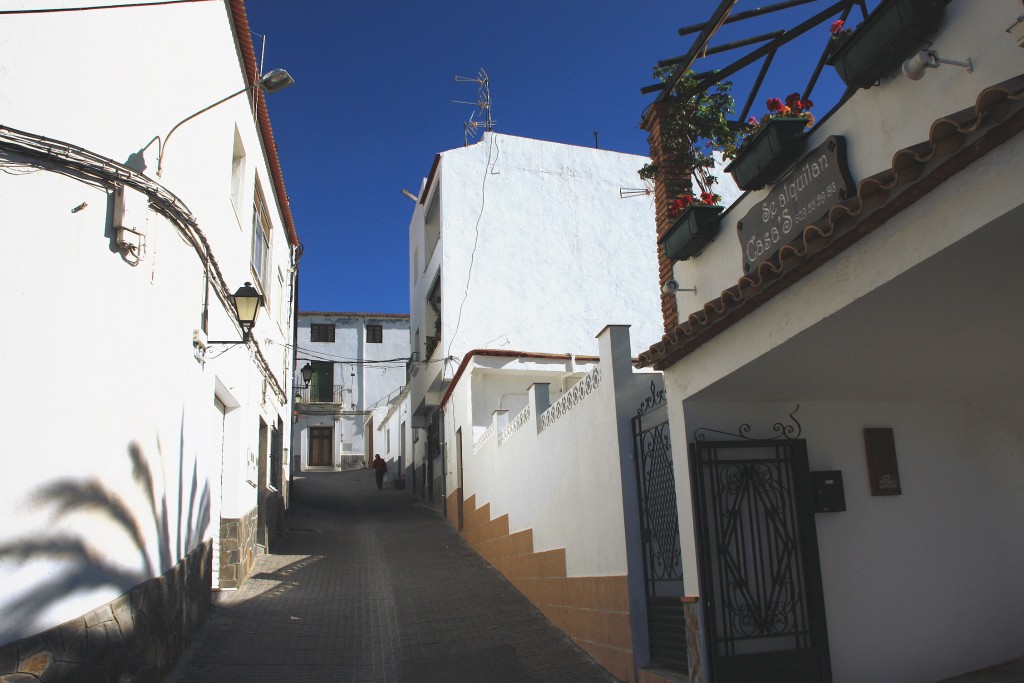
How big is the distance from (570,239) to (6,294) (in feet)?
48.7

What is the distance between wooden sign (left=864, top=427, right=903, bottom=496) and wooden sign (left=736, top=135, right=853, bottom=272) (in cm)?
169

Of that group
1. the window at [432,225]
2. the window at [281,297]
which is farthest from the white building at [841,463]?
the window at [432,225]

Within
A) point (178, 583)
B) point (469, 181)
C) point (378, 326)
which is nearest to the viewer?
point (178, 583)

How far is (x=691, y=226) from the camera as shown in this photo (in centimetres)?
632

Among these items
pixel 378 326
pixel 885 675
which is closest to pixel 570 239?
pixel 885 675

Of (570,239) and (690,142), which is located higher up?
(570,239)

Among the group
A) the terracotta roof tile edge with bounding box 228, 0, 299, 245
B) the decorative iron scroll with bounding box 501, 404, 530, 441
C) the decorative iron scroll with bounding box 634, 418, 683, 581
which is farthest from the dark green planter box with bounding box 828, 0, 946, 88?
the terracotta roof tile edge with bounding box 228, 0, 299, 245

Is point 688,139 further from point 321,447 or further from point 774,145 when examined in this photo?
point 321,447

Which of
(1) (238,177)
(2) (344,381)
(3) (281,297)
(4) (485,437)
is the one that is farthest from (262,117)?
(2) (344,381)

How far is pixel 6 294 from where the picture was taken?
4.66m

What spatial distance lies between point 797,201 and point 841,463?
2.15m

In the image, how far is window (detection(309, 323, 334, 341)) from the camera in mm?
39062

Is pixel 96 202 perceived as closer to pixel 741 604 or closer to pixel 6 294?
pixel 6 294

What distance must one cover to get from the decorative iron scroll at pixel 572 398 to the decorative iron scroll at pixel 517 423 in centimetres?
92
